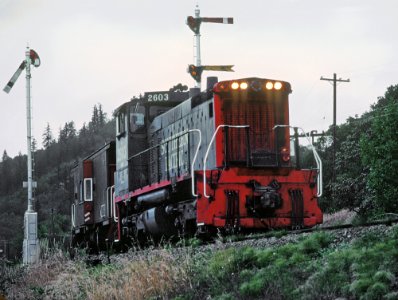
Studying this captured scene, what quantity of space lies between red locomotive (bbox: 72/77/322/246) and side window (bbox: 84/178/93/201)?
4.85 metres

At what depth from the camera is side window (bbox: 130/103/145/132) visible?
1952 cm

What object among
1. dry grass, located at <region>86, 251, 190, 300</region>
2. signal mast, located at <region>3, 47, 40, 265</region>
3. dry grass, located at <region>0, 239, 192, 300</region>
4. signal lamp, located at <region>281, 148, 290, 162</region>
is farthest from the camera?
signal mast, located at <region>3, 47, 40, 265</region>

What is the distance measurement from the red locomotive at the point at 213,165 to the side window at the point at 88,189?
4849 mm

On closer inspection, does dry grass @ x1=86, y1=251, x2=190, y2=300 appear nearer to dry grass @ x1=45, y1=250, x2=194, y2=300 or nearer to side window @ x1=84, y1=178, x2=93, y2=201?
dry grass @ x1=45, y1=250, x2=194, y2=300

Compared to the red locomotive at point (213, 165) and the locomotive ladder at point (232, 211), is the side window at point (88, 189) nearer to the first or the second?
the red locomotive at point (213, 165)

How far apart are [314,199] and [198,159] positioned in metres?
2.75

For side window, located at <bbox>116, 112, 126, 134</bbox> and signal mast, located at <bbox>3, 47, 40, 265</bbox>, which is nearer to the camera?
side window, located at <bbox>116, 112, 126, 134</bbox>

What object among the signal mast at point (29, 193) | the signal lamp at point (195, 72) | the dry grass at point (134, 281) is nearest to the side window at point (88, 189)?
the signal mast at point (29, 193)

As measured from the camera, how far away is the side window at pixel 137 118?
19.5 m

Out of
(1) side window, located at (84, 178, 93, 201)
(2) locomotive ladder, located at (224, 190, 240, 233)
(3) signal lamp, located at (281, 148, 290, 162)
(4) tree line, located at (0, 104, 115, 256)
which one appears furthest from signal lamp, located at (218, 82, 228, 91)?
(4) tree line, located at (0, 104, 115, 256)

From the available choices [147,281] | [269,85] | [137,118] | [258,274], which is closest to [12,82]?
[137,118]

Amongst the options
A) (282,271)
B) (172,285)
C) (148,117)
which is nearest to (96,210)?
(148,117)

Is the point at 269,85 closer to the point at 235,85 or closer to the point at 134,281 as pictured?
the point at 235,85

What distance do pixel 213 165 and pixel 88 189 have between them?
9.87 m
